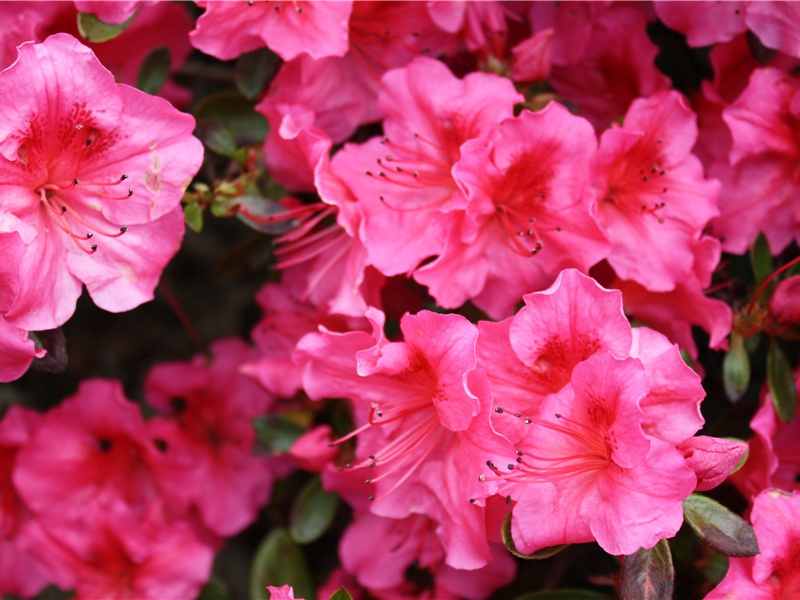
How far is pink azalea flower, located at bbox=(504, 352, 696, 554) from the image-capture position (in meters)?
1.05

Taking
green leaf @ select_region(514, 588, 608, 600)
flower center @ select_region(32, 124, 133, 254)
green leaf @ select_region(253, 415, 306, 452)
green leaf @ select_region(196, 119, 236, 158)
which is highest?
flower center @ select_region(32, 124, 133, 254)

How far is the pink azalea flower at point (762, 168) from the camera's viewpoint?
1383mm

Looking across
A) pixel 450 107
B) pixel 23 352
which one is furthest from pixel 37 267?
pixel 450 107

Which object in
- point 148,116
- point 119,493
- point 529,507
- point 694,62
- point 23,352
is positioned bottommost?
point 119,493

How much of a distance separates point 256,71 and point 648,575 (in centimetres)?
101

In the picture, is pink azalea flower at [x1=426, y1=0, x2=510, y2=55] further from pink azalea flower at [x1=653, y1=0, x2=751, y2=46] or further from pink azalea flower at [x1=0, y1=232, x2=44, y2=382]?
pink azalea flower at [x1=0, y1=232, x2=44, y2=382]

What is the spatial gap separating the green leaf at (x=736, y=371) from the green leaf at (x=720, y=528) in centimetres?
26

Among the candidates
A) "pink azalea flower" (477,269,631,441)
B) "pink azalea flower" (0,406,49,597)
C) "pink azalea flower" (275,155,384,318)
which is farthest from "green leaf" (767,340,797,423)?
"pink azalea flower" (0,406,49,597)

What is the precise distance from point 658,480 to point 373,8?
2.77ft

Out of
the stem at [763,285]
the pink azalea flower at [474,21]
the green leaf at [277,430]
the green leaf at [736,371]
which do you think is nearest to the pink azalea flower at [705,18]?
the pink azalea flower at [474,21]

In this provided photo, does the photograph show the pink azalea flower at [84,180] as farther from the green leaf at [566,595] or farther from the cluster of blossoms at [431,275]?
the green leaf at [566,595]

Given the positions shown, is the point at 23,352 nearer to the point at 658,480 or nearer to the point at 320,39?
the point at 320,39

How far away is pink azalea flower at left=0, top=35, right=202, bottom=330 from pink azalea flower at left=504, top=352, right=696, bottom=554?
61 cm

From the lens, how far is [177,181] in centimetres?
126
